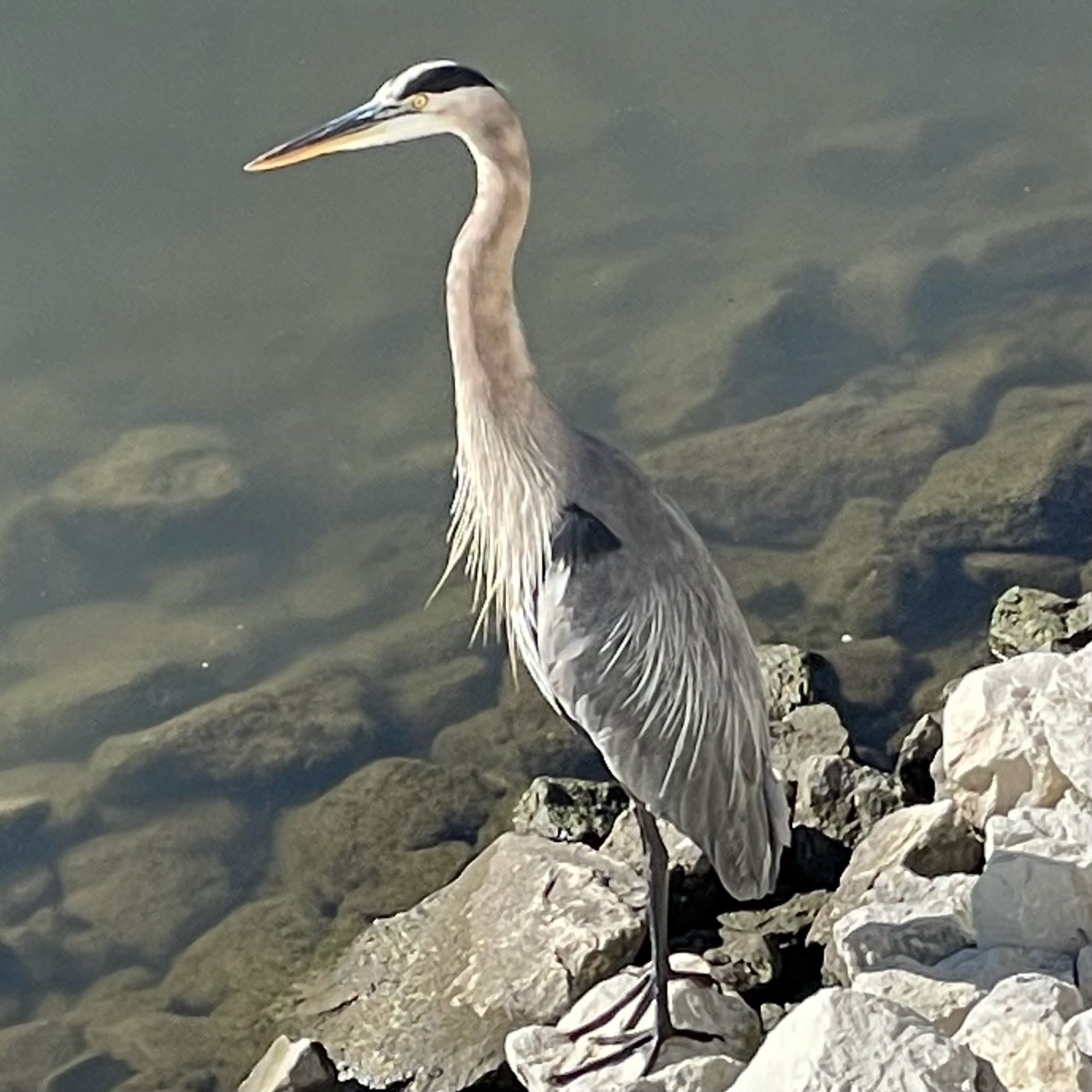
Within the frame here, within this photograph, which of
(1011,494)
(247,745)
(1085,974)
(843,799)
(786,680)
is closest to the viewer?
(1085,974)

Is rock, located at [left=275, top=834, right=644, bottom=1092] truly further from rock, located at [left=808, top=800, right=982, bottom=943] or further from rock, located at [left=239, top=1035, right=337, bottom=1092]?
rock, located at [left=808, top=800, right=982, bottom=943]

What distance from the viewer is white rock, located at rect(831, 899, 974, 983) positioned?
3.05 metres

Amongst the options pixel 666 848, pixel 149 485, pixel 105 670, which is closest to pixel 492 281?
pixel 666 848

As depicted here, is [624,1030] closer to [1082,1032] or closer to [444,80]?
[1082,1032]

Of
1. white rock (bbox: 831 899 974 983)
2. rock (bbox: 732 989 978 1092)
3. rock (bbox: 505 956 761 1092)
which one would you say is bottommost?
rock (bbox: 505 956 761 1092)

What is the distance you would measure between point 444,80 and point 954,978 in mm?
1715

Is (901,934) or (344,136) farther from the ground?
(344,136)

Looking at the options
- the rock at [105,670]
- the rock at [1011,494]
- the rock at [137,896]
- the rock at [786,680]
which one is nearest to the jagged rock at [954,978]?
the rock at [786,680]

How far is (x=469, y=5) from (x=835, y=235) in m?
2.36

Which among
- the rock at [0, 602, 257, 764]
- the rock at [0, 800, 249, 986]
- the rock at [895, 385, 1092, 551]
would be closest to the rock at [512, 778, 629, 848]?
the rock at [0, 800, 249, 986]

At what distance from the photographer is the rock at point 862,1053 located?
2338mm

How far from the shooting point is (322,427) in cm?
634

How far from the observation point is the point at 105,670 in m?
5.32

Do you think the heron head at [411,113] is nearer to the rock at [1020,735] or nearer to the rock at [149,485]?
the rock at [1020,735]
